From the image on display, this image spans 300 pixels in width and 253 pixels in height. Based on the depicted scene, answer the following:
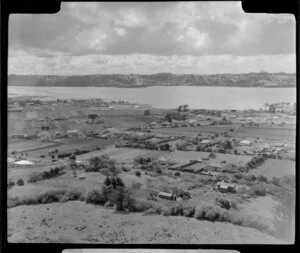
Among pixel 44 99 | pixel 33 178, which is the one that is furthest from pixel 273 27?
pixel 33 178

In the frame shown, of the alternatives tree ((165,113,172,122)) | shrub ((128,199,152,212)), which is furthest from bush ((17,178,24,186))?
tree ((165,113,172,122))

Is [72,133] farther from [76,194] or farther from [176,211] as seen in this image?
[176,211]

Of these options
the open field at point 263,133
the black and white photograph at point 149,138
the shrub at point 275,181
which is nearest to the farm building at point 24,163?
→ the black and white photograph at point 149,138

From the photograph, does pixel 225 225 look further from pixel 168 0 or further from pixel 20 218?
pixel 168 0

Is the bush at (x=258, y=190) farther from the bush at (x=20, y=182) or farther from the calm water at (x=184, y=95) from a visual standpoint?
the bush at (x=20, y=182)

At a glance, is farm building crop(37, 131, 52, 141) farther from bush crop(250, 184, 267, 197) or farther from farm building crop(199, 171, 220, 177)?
bush crop(250, 184, 267, 197)

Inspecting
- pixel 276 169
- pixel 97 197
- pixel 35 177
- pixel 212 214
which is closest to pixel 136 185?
pixel 97 197

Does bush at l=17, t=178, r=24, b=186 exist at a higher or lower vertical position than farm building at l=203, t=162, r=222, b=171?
lower
